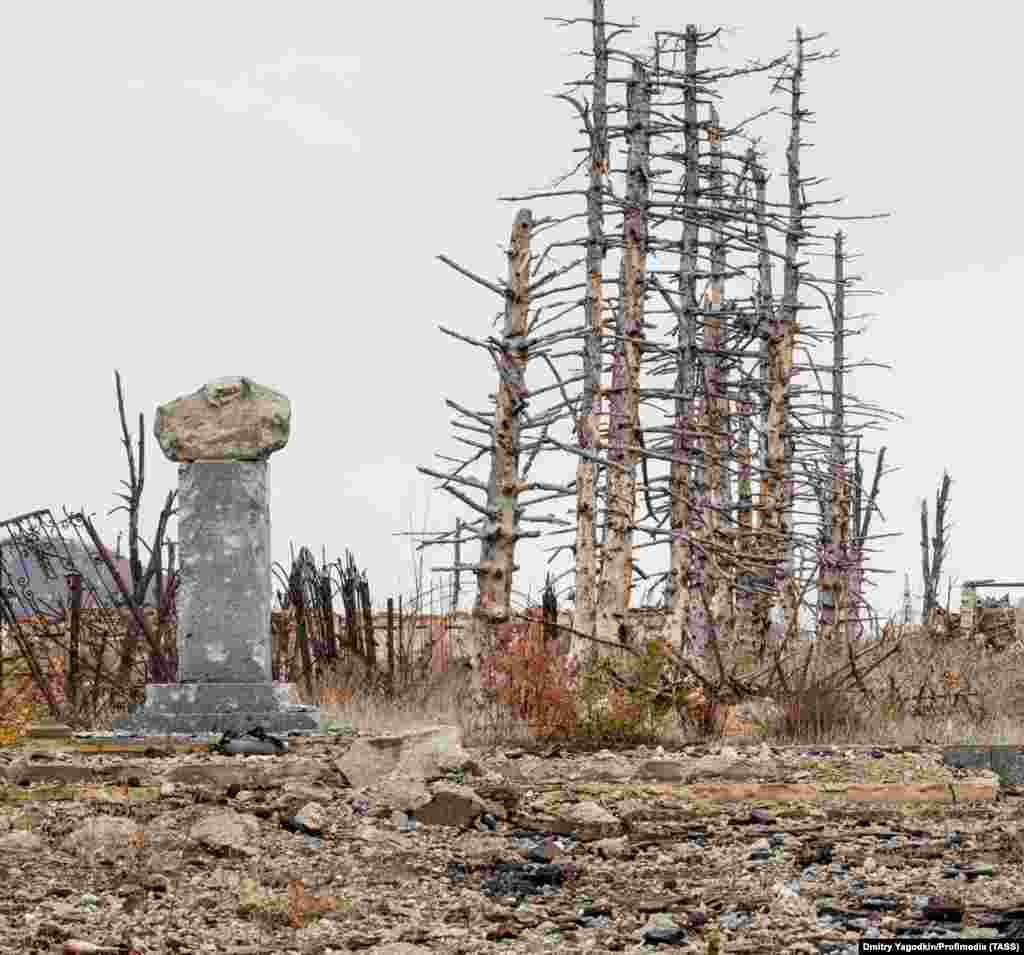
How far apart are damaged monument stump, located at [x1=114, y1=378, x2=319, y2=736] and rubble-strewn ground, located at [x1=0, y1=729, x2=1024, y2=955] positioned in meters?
2.09

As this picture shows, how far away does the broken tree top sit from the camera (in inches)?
549

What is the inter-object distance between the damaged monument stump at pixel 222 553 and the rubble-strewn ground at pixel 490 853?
2.09 metres

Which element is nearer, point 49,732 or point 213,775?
point 213,775

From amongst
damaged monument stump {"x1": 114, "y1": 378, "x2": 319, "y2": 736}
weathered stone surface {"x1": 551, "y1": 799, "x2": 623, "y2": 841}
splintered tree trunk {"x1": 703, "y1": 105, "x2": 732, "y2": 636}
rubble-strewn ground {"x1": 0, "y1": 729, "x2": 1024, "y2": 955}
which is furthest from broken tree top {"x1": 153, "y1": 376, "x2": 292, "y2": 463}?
splintered tree trunk {"x1": 703, "y1": 105, "x2": 732, "y2": 636}

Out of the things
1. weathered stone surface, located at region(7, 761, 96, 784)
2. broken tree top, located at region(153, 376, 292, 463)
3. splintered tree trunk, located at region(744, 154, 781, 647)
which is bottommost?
weathered stone surface, located at region(7, 761, 96, 784)

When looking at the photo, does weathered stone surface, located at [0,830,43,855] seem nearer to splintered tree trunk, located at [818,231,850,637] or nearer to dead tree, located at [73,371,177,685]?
dead tree, located at [73,371,177,685]

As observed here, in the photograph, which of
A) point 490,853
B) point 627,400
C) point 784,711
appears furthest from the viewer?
point 627,400

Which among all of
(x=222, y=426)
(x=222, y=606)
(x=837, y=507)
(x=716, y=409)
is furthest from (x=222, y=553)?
Answer: (x=837, y=507)

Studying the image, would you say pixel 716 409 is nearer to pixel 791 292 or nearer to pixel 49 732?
pixel 791 292

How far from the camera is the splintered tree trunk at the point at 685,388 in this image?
21.8 metres

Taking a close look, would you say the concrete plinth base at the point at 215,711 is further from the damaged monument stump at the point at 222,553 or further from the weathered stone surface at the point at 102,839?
the weathered stone surface at the point at 102,839

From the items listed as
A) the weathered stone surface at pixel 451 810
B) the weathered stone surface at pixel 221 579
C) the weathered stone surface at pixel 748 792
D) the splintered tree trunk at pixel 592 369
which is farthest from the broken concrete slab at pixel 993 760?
the splintered tree trunk at pixel 592 369

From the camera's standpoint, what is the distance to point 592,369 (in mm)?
20812

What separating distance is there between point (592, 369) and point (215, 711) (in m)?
8.63
